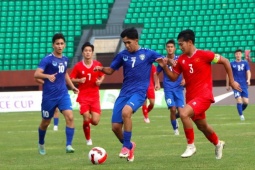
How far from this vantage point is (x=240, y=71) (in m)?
24.3

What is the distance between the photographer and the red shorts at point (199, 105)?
442 inches

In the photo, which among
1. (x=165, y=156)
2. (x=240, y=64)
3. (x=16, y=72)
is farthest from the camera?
(x=16, y=72)

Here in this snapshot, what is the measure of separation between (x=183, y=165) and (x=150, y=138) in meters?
6.31

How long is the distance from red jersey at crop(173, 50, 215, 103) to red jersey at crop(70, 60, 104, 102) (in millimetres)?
5199

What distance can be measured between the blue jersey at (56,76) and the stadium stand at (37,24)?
2655 centimetres

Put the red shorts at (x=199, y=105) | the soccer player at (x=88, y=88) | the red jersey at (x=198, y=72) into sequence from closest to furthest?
the red shorts at (x=199, y=105) → the red jersey at (x=198, y=72) → the soccer player at (x=88, y=88)

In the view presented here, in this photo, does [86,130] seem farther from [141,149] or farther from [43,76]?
[43,76]

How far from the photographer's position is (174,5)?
4266 cm

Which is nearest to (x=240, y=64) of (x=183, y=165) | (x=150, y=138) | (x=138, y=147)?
(x=150, y=138)

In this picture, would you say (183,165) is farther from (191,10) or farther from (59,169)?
(191,10)

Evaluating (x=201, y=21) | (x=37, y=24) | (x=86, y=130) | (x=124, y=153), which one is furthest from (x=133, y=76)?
(x=37, y=24)

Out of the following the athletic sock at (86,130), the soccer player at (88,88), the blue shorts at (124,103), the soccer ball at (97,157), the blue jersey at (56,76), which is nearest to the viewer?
the soccer ball at (97,157)

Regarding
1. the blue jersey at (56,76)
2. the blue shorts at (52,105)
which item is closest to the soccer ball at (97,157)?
the blue shorts at (52,105)

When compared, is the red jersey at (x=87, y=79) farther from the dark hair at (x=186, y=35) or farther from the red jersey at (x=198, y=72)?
the dark hair at (x=186, y=35)
